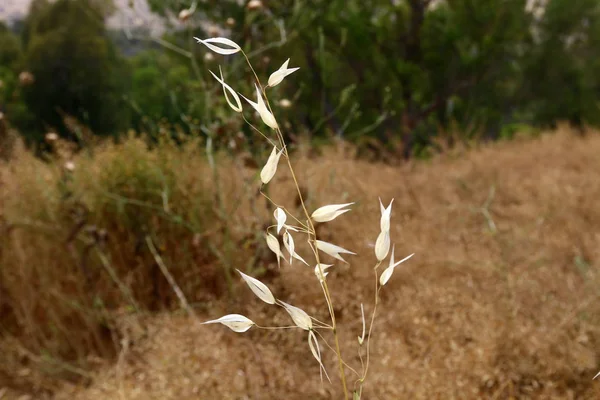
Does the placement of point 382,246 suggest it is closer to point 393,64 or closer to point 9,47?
point 393,64

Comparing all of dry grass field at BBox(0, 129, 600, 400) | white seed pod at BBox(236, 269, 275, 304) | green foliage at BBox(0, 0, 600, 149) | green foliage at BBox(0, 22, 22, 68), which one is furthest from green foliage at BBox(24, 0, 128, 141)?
white seed pod at BBox(236, 269, 275, 304)

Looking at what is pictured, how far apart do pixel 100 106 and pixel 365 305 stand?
8182 millimetres

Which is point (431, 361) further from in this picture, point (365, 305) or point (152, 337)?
point (152, 337)

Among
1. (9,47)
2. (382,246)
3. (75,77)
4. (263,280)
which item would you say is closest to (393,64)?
(75,77)

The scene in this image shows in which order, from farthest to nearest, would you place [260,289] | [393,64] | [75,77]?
[75,77] < [393,64] < [260,289]

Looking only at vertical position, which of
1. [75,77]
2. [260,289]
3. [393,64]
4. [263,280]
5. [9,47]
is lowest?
[9,47]

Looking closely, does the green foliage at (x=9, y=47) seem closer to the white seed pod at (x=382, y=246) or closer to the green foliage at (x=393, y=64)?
the green foliage at (x=393, y=64)

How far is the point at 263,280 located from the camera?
2.30 meters

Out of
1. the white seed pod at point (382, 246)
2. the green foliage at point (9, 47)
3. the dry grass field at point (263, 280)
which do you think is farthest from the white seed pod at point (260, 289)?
the green foliage at point (9, 47)

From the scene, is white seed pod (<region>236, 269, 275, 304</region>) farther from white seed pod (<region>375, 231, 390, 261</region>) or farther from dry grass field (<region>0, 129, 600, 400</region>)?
dry grass field (<region>0, 129, 600, 400</region>)

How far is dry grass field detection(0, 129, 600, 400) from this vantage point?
67.7 inches

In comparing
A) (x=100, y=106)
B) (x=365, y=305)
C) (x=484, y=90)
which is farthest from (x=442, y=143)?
(x=100, y=106)

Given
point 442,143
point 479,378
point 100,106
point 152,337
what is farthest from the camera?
point 100,106

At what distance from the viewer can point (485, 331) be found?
1.75m
